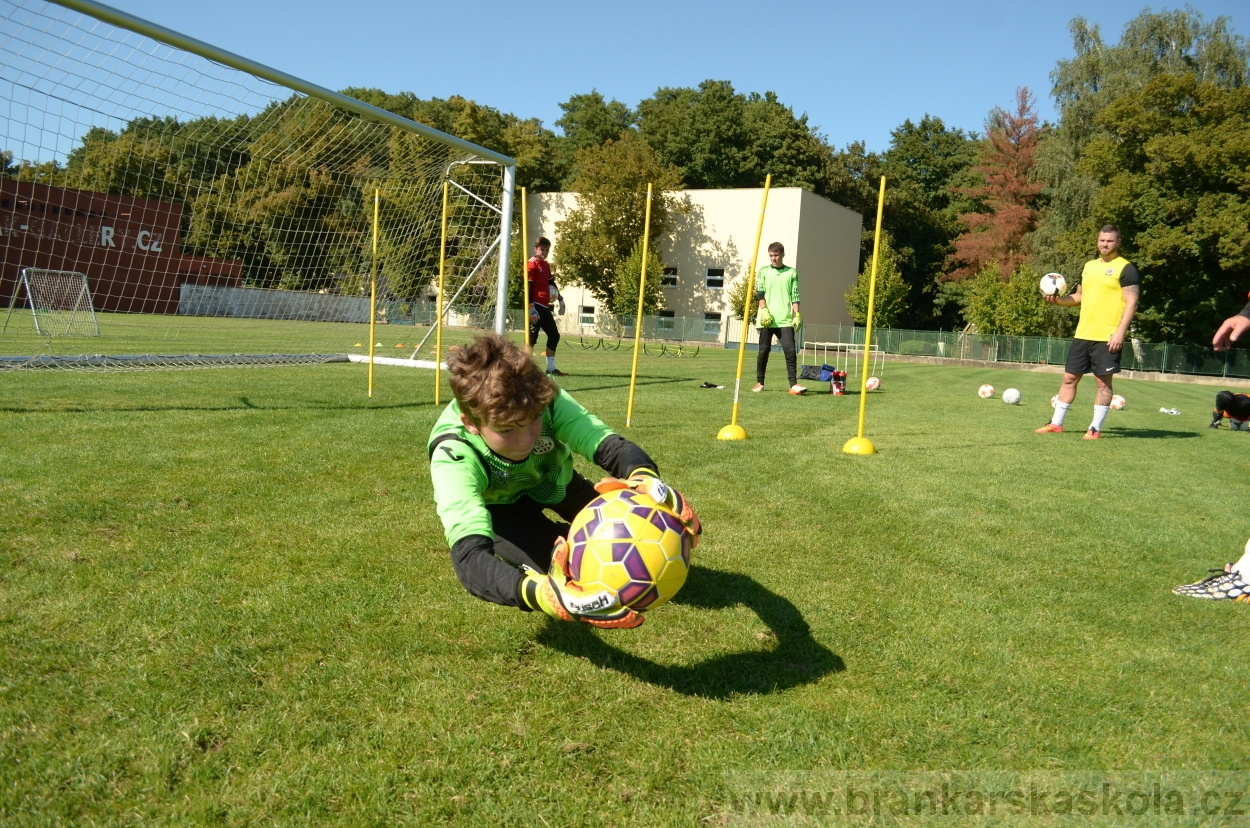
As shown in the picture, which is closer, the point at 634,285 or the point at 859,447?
the point at 859,447

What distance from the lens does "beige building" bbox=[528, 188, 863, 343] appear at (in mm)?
45844

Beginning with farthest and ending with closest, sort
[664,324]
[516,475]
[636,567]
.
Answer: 1. [664,324]
2. [516,475]
3. [636,567]

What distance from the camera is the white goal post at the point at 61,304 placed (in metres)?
22.3

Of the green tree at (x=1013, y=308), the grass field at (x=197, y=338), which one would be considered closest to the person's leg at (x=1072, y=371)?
the grass field at (x=197, y=338)

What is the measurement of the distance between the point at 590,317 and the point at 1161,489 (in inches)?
1804

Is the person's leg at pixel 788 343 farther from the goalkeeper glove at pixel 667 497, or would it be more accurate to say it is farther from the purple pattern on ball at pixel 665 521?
the purple pattern on ball at pixel 665 521

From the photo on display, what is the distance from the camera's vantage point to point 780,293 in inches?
532

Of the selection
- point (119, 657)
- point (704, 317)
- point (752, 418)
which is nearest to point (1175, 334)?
point (704, 317)

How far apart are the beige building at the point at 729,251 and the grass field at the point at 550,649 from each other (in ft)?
132

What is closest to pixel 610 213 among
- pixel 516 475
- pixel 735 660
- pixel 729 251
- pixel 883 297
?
pixel 729 251

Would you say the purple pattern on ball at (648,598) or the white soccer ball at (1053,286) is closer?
the purple pattern on ball at (648,598)

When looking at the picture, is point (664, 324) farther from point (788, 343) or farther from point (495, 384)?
point (495, 384)

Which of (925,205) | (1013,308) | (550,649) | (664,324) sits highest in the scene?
(925,205)

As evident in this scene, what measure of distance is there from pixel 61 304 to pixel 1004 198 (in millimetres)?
49292
